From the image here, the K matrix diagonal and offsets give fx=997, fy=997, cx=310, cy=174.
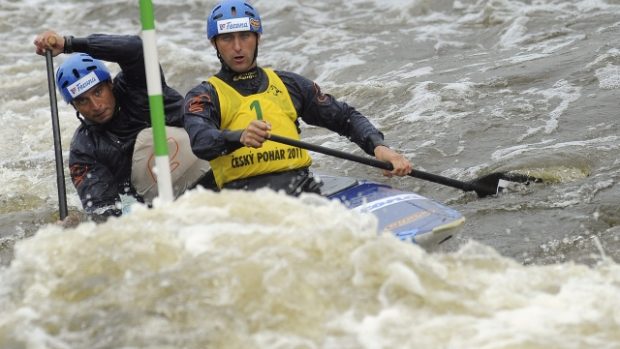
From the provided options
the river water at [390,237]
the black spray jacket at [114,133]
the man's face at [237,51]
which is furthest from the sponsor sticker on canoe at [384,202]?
the black spray jacket at [114,133]

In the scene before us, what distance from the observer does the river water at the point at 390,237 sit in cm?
334

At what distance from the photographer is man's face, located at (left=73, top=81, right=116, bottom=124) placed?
19.2 ft

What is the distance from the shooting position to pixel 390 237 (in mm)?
3760

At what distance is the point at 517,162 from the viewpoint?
279 inches

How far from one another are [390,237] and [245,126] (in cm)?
182

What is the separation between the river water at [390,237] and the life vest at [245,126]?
1.02 m

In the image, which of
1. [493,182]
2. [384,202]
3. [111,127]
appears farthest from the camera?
[493,182]

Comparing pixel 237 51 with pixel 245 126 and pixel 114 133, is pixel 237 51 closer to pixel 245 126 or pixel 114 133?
pixel 245 126

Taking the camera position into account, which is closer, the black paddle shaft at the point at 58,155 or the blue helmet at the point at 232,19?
the blue helmet at the point at 232,19

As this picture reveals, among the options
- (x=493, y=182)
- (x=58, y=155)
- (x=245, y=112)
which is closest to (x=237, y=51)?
(x=245, y=112)

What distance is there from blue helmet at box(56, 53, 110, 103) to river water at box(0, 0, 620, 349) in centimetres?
105

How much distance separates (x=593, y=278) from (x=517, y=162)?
3.41 meters

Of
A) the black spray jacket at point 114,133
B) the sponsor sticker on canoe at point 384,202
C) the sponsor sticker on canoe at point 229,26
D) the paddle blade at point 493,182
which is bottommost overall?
Answer: the paddle blade at point 493,182

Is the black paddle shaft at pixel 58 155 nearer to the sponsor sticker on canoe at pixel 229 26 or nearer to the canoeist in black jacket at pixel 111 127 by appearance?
the canoeist in black jacket at pixel 111 127
